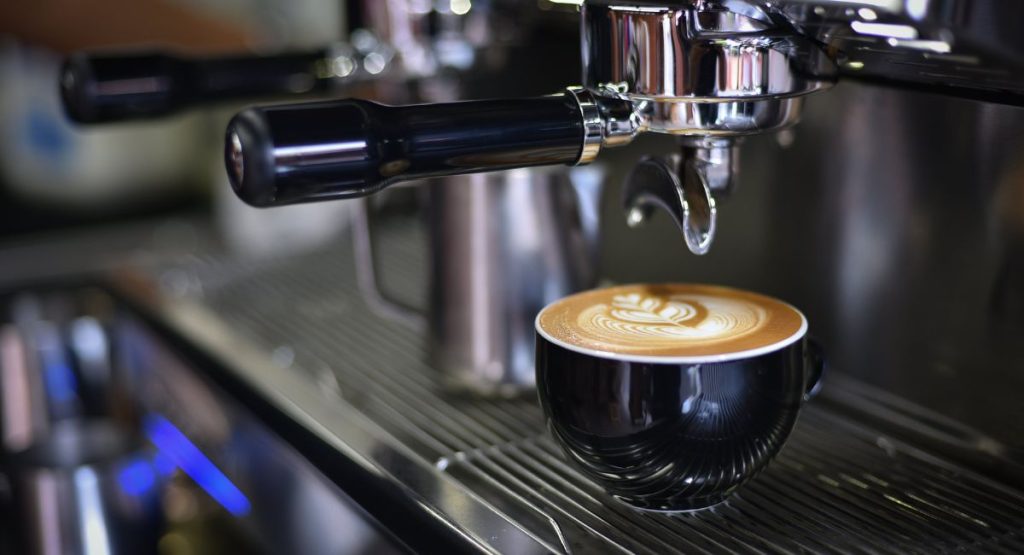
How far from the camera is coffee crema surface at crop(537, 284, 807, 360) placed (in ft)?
1.47

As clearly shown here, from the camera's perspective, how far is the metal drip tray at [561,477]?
1.50 feet

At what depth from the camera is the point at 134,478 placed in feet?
2.35

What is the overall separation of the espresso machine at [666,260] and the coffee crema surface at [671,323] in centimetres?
4

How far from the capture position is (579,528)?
1.53 feet

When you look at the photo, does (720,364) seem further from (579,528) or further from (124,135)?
(124,135)

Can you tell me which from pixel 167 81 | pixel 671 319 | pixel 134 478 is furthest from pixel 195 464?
pixel 671 319

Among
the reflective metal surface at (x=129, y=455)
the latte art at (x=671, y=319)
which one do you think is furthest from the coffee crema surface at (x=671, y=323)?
the reflective metal surface at (x=129, y=455)

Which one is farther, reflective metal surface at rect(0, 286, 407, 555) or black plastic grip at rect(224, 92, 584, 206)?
reflective metal surface at rect(0, 286, 407, 555)

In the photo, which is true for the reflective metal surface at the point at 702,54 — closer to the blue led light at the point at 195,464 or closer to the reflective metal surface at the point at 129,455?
the reflective metal surface at the point at 129,455

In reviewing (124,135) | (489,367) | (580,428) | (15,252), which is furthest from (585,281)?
(124,135)

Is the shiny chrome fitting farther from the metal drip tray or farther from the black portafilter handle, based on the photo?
the black portafilter handle

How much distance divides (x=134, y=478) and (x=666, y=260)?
0.37 m

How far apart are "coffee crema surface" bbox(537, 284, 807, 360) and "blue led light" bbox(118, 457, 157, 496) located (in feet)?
1.15

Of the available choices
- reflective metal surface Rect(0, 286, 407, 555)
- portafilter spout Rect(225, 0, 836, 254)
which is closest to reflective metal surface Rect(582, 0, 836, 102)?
portafilter spout Rect(225, 0, 836, 254)
